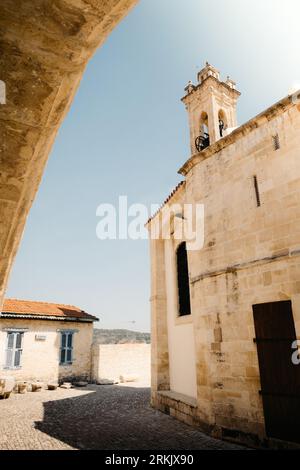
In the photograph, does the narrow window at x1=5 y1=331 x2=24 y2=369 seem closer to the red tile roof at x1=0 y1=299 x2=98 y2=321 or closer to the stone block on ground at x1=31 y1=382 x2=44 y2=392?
the red tile roof at x1=0 y1=299 x2=98 y2=321

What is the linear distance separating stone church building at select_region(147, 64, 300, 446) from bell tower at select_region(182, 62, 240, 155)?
1.78 meters

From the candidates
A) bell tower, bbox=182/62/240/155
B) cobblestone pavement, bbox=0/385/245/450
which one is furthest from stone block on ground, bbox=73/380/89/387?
bell tower, bbox=182/62/240/155

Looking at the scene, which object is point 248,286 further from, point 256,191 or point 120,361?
point 120,361

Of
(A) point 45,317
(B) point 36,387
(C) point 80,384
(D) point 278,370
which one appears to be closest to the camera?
(D) point 278,370

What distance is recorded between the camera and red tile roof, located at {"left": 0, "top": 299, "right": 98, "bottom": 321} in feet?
56.1

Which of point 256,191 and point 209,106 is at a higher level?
point 209,106

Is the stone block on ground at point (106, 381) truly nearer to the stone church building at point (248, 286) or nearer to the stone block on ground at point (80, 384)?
the stone block on ground at point (80, 384)

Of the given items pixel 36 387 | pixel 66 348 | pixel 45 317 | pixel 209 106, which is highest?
pixel 209 106

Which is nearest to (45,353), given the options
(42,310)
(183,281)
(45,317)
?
(45,317)

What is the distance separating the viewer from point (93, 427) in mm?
7781

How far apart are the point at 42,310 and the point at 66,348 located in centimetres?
278
